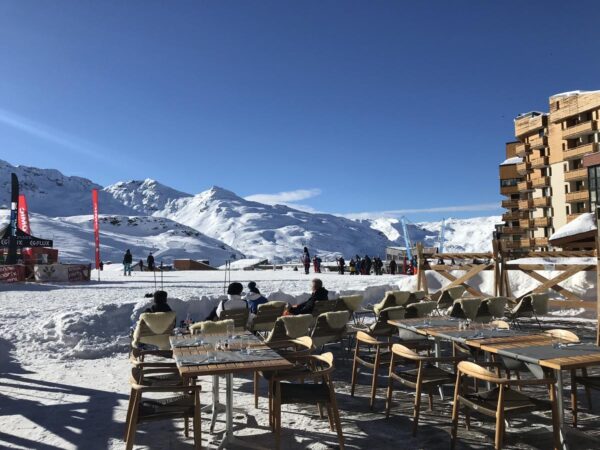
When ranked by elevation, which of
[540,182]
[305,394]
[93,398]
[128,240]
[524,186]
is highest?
[524,186]

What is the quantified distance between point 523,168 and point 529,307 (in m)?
54.6

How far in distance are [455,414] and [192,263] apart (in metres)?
45.0

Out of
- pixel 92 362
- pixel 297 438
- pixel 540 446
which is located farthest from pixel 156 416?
pixel 92 362

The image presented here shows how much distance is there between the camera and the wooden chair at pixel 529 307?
1023 centimetres

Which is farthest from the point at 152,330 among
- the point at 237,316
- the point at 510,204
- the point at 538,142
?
the point at 510,204

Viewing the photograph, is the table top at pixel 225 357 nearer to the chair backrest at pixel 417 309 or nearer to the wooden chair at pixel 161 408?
the wooden chair at pixel 161 408

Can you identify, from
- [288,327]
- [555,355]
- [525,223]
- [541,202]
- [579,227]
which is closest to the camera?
[555,355]

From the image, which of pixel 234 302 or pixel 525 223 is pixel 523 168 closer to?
pixel 525 223

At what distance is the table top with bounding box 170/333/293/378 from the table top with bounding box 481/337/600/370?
6.27 ft

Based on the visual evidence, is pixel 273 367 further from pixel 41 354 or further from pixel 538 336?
pixel 41 354

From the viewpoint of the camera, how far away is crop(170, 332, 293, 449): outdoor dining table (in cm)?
423

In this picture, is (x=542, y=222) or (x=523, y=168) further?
(x=523, y=168)

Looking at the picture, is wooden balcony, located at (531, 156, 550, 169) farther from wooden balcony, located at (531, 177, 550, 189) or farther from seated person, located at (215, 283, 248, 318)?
seated person, located at (215, 283, 248, 318)

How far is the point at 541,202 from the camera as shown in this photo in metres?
56.9
